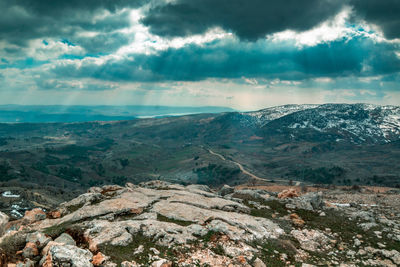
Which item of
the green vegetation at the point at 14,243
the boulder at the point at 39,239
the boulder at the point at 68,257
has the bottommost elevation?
Result: the green vegetation at the point at 14,243

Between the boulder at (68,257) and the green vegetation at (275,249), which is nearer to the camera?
the boulder at (68,257)

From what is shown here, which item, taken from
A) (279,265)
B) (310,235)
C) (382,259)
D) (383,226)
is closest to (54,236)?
(279,265)

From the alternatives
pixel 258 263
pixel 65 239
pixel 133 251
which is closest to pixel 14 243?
pixel 65 239

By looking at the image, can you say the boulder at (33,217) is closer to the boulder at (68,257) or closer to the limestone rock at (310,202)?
the boulder at (68,257)

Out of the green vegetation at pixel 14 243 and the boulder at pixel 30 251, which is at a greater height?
the boulder at pixel 30 251

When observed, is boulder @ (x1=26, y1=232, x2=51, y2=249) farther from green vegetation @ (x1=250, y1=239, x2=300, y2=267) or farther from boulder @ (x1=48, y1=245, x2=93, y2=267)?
green vegetation @ (x1=250, y1=239, x2=300, y2=267)

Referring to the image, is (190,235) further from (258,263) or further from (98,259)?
(98,259)

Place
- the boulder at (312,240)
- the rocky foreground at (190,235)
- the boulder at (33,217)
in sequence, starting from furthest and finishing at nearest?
the boulder at (33,217) → the boulder at (312,240) → the rocky foreground at (190,235)

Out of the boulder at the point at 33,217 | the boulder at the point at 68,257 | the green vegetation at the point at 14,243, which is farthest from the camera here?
the boulder at the point at 33,217

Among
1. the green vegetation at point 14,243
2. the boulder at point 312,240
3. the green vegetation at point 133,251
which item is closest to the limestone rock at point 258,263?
the green vegetation at point 133,251
